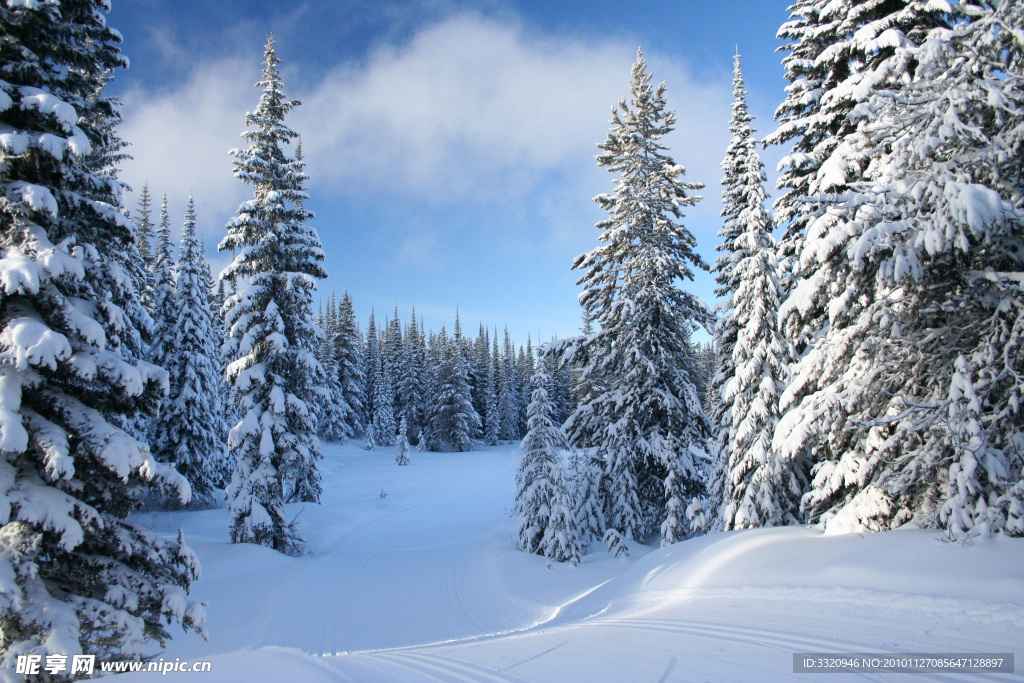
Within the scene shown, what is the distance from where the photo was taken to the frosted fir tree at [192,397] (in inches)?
913

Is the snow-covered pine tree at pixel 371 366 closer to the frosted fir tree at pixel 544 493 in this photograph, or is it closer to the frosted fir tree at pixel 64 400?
the frosted fir tree at pixel 544 493

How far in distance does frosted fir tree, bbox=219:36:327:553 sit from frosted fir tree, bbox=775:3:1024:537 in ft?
50.8

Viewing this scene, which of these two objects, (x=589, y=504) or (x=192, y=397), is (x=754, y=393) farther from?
(x=192, y=397)

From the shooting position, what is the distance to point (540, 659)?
525cm

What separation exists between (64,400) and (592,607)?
9.57 meters

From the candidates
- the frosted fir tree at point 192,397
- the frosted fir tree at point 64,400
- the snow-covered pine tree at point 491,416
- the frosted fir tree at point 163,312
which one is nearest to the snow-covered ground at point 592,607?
the frosted fir tree at point 64,400

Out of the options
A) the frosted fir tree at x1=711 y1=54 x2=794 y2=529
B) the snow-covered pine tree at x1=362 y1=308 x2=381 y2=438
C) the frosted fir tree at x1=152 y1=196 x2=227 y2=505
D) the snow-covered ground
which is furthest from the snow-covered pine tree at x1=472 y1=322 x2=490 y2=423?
the frosted fir tree at x1=711 y1=54 x2=794 y2=529

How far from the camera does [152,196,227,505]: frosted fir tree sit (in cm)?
2319

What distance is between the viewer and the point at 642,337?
14617mm

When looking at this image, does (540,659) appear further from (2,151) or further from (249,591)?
(249,591)

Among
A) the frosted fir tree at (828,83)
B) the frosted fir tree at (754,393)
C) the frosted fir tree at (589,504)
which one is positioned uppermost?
the frosted fir tree at (828,83)

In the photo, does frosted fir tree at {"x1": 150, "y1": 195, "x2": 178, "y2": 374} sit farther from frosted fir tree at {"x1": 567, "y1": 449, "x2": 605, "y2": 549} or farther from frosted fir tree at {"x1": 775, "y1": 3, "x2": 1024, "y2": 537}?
frosted fir tree at {"x1": 775, "y1": 3, "x2": 1024, "y2": 537}

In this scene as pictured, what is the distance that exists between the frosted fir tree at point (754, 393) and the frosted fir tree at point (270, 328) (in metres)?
13.8

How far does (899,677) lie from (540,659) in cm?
329
